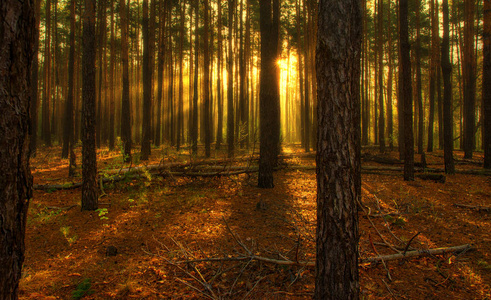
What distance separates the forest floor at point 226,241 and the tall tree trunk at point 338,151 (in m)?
0.31

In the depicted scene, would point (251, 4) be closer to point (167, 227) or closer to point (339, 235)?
point (167, 227)

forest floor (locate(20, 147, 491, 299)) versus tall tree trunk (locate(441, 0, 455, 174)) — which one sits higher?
tall tree trunk (locate(441, 0, 455, 174))

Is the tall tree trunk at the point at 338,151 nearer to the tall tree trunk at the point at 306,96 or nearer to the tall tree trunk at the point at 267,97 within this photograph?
the tall tree trunk at the point at 267,97

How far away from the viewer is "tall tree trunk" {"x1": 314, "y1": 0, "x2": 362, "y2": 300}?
2.30 m

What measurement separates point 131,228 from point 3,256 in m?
3.66

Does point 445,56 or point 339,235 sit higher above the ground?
point 445,56

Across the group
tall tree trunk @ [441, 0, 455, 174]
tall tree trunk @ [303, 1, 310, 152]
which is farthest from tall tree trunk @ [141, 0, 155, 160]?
tall tree trunk @ [441, 0, 455, 174]

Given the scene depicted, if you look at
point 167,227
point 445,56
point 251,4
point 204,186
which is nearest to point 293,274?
point 167,227

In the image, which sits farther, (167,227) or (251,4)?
(251,4)

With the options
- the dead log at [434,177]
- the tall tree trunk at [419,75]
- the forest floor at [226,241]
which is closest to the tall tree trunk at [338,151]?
the forest floor at [226,241]

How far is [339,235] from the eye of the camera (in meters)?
A: 2.30

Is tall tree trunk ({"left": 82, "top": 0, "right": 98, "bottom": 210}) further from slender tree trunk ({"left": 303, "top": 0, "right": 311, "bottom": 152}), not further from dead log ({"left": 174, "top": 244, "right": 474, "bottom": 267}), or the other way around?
slender tree trunk ({"left": 303, "top": 0, "right": 311, "bottom": 152})

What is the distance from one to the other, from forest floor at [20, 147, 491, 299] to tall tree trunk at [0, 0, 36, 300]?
176cm

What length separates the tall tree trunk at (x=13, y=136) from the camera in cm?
159
